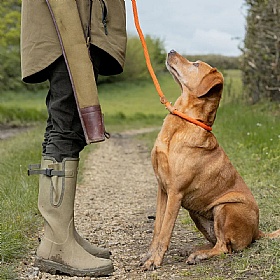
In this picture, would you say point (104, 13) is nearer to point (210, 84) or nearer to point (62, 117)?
point (62, 117)

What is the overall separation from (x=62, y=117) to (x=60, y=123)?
42 mm

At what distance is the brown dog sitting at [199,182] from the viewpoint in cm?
427

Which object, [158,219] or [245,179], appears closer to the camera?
[158,219]

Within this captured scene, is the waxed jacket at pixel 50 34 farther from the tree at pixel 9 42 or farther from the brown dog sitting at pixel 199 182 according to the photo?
the tree at pixel 9 42

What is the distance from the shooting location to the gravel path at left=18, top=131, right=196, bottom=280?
4230 mm

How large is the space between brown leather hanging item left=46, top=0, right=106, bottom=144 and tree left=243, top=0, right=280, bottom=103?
8.38 meters

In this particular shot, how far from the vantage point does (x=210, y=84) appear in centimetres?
450

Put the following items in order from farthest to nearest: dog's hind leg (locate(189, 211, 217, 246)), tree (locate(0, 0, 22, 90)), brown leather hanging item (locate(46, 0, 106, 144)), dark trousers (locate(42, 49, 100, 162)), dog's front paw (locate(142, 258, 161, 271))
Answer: tree (locate(0, 0, 22, 90)) → dog's hind leg (locate(189, 211, 217, 246)) → dog's front paw (locate(142, 258, 161, 271)) → dark trousers (locate(42, 49, 100, 162)) → brown leather hanging item (locate(46, 0, 106, 144))

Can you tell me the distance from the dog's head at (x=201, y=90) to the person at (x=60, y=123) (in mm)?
716

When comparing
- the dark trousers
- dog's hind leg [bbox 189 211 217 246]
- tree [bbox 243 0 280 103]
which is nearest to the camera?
the dark trousers

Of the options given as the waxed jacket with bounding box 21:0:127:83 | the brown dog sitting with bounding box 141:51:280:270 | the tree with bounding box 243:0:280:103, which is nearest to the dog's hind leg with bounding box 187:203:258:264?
the brown dog sitting with bounding box 141:51:280:270

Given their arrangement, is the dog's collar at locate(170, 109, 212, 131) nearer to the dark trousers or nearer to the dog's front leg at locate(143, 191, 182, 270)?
the dog's front leg at locate(143, 191, 182, 270)

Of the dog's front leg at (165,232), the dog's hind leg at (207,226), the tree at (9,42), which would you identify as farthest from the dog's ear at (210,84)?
the tree at (9,42)

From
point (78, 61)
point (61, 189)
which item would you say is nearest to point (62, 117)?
point (78, 61)
